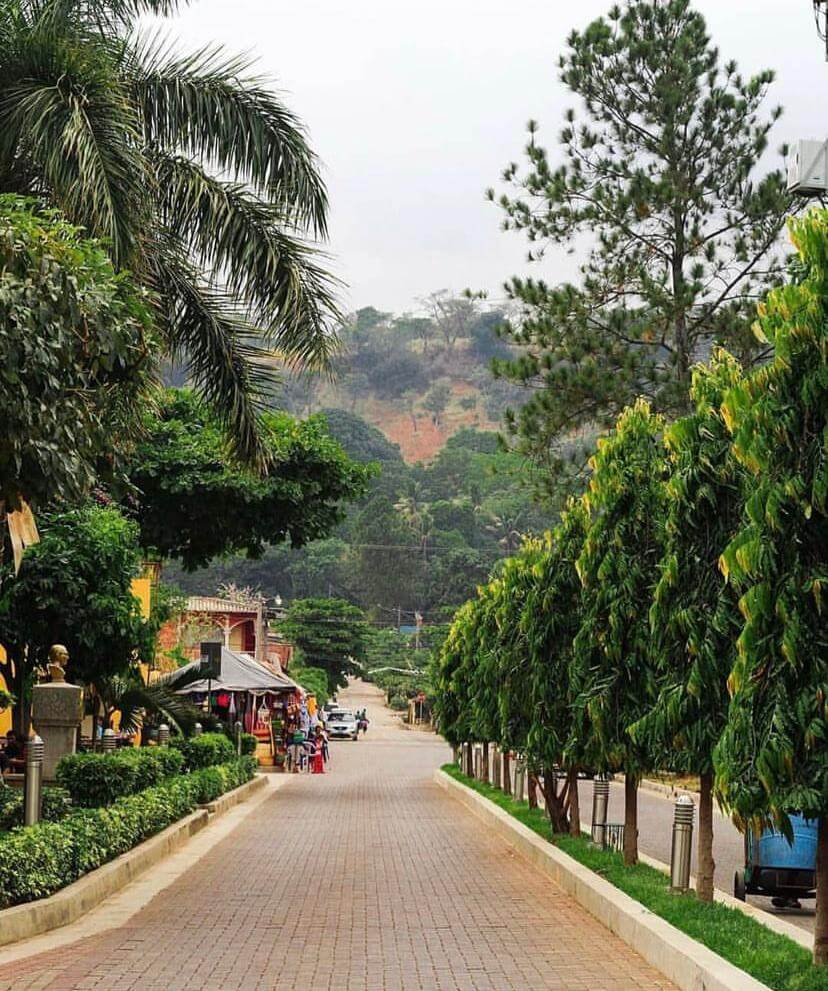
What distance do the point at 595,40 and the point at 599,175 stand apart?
2.64 meters

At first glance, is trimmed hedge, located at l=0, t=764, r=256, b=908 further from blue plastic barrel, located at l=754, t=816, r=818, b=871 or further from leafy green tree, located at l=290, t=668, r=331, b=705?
leafy green tree, located at l=290, t=668, r=331, b=705

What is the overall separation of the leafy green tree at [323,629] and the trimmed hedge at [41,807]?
76.5 metres

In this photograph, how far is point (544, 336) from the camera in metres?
30.2

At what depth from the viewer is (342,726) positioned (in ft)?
265

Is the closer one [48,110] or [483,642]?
[48,110]

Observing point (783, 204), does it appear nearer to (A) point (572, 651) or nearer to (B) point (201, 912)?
(A) point (572, 651)

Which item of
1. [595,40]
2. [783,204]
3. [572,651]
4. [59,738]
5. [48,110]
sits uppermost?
[595,40]

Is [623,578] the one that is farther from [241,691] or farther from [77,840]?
[241,691]

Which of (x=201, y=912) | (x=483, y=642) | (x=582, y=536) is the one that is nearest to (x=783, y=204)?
(x=483, y=642)

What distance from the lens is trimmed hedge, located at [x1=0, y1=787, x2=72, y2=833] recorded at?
42.6 ft

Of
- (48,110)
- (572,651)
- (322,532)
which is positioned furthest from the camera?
(322,532)

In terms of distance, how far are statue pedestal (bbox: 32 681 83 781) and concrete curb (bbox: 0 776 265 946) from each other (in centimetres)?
141

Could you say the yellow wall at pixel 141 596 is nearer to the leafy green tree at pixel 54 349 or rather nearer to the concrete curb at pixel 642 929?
the concrete curb at pixel 642 929

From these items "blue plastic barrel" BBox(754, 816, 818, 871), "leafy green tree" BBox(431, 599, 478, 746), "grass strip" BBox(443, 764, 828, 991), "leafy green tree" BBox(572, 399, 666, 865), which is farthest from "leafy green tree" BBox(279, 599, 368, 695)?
"leafy green tree" BBox(572, 399, 666, 865)
